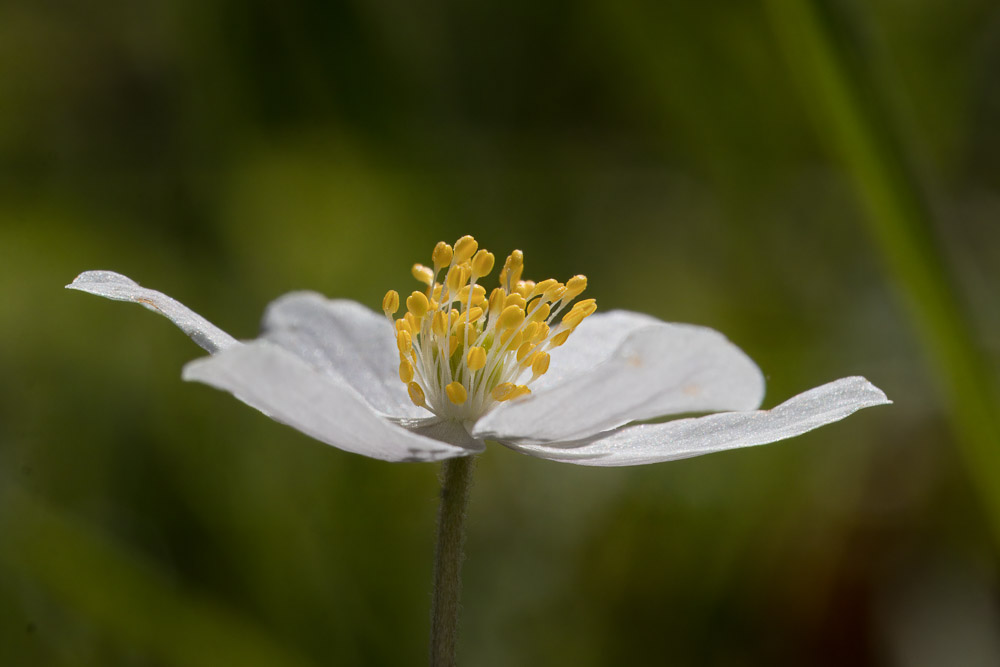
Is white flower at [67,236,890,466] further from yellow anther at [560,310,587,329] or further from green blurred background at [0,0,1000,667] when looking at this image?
green blurred background at [0,0,1000,667]

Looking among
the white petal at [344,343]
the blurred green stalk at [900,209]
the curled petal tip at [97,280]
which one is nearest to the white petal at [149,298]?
the curled petal tip at [97,280]

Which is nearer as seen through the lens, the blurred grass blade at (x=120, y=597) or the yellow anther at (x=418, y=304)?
the yellow anther at (x=418, y=304)

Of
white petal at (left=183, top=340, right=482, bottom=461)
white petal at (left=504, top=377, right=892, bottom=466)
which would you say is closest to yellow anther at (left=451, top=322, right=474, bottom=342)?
white petal at (left=504, top=377, right=892, bottom=466)

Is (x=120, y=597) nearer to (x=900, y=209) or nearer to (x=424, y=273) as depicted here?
(x=424, y=273)

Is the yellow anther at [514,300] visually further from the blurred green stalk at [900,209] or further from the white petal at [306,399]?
the blurred green stalk at [900,209]

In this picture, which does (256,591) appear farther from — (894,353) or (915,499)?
(894,353)

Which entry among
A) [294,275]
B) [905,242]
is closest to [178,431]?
[294,275]
